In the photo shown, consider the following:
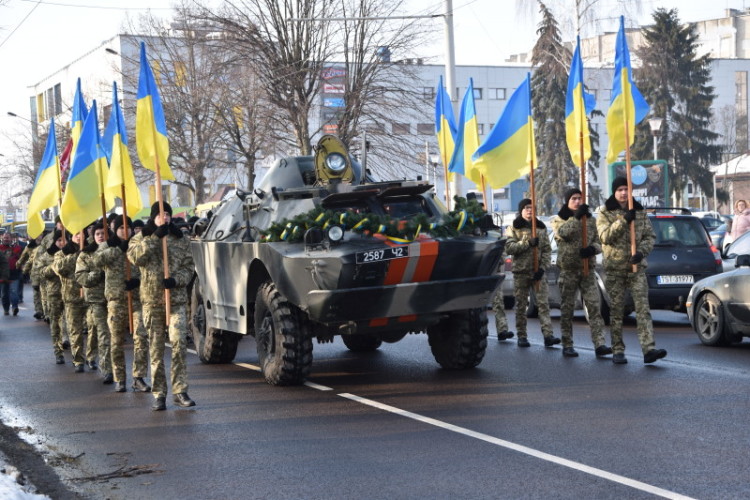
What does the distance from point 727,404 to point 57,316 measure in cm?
917

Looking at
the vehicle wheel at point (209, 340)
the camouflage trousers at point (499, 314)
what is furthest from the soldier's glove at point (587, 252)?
the vehicle wheel at point (209, 340)

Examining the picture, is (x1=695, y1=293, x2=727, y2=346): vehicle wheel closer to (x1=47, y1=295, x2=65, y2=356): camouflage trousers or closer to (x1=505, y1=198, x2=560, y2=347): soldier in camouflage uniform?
(x1=505, y1=198, x2=560, y2=347): soldier in camouflage uniform

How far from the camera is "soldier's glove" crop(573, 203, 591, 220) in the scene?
41.7ft

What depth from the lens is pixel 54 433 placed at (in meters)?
9.38

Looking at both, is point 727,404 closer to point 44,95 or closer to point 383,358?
point 383,358

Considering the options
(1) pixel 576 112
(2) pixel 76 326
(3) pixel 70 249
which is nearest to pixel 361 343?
(2) pixel 76 326

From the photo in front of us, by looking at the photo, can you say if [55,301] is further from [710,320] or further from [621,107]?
[710,320]

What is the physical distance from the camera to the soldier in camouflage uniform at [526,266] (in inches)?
555

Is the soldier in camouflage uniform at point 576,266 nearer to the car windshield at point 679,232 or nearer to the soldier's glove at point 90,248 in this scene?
the car windshield at point 679,232

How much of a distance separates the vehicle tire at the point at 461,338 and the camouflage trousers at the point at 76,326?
14.1ft

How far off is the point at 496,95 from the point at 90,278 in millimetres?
73175

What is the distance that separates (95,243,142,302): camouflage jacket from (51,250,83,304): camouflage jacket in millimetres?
1965

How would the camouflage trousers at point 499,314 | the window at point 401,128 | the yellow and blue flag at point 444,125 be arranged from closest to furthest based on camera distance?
the camouflage trousers at point 499,314, the yellow and blue flag at point 444,125, the window at point 401,128

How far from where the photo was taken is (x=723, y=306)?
13297 mm
